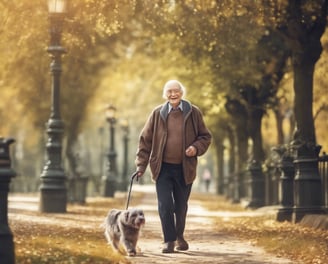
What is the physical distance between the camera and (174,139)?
11656 mm

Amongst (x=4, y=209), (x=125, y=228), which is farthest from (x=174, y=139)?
(x=4, y=209)

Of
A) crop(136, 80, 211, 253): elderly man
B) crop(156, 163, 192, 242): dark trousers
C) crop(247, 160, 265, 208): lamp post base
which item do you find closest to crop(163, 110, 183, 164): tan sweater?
crop(136, 80, 211, 253): elderly man

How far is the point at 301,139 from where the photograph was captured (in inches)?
720

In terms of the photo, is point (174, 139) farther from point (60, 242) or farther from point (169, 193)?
point (60, 242)

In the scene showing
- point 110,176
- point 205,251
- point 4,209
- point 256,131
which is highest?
point 256,131

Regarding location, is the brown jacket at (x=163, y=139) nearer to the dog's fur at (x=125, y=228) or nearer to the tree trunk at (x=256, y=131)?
the dog's fur at (x=125, y=228)

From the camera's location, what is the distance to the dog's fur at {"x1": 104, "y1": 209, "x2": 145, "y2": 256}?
35.6 ft

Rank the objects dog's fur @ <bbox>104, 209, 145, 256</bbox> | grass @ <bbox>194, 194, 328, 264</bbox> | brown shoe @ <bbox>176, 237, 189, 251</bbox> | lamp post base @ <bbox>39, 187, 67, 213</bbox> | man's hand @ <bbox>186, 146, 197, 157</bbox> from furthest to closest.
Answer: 1. lamp post base @ <bbox>39, 187, 67, 213</bbox>
2. brown shoe @ <bbox>176, 237, 189, 251</bbox>
3. grass @ <bbox>194, 194, 328, 264</bbox>
4. man's hand @ <bbox>186, 146, 197, 157</bbox>
5. dog's fur @ <bbox>104, 209, 145, 256</bbox>

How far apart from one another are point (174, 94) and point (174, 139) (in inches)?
→ 22.9

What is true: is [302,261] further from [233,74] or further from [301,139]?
[233,74]

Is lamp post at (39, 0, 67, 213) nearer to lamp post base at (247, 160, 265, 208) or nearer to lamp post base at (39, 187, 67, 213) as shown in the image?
lamp post base at (39, 187, 67, 213)

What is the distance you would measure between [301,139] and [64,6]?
6.51 metres

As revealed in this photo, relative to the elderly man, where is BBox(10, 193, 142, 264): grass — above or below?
below

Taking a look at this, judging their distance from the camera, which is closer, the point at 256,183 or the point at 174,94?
the point at 174,94
